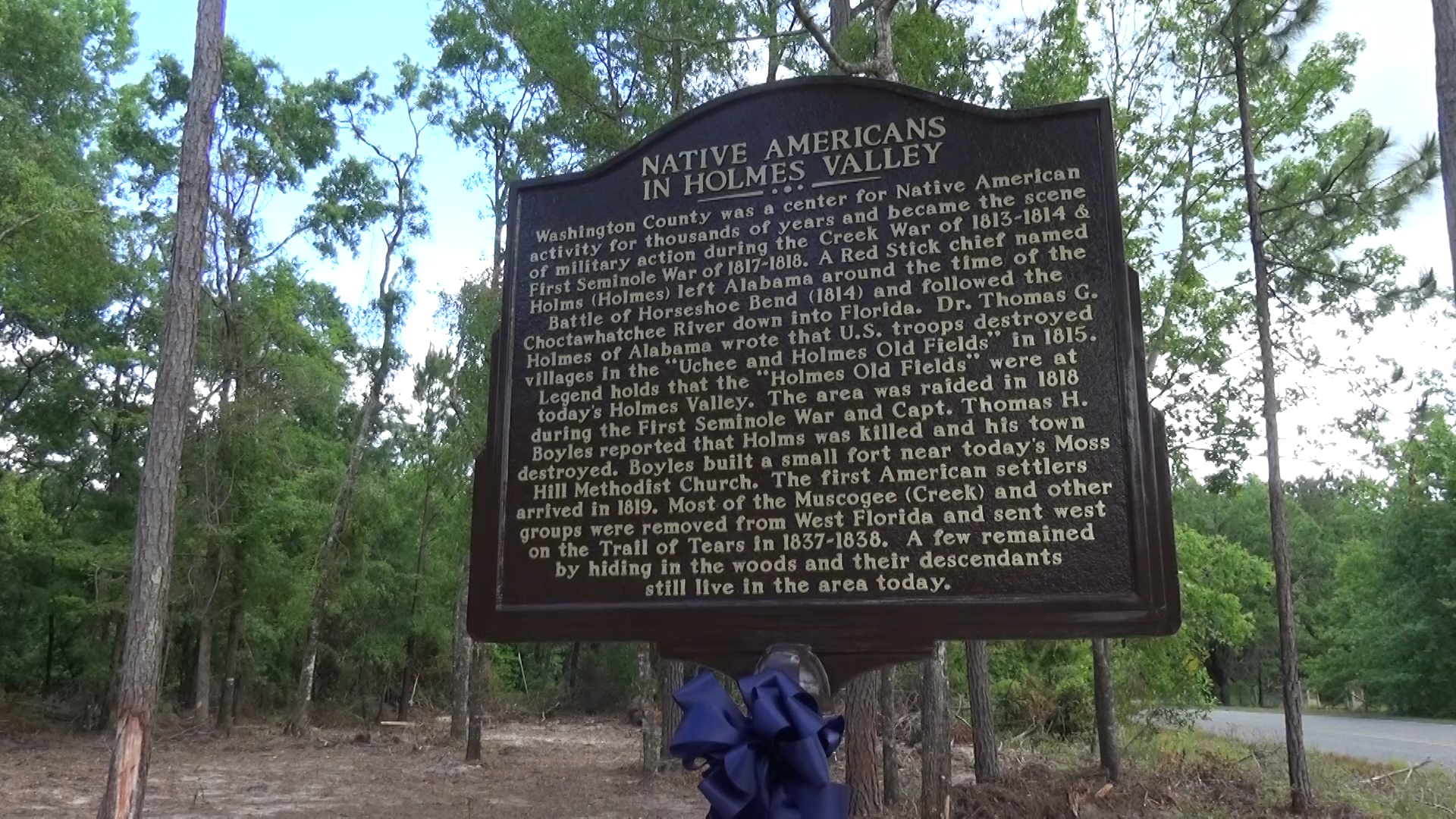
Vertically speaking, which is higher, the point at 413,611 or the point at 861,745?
the point at 413,611

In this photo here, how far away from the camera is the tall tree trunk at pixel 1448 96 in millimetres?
6348

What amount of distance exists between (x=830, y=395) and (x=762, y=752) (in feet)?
5.05

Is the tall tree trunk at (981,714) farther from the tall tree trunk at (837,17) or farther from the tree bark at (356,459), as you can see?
the tree bark at (356,459)

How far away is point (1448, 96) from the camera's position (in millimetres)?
6418

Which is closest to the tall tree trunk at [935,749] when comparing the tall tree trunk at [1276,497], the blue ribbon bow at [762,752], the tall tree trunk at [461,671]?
the tall tree trunk at [1276,497]

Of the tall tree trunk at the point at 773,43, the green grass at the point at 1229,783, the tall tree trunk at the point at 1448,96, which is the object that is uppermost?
the tall tree trunk at the point at 773,43

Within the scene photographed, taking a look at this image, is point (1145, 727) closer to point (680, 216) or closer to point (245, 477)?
point (680, 216)

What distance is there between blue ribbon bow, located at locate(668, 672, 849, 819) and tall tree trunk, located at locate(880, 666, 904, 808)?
995cm

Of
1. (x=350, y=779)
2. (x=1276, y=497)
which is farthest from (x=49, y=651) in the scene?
(x=1276, y=497)

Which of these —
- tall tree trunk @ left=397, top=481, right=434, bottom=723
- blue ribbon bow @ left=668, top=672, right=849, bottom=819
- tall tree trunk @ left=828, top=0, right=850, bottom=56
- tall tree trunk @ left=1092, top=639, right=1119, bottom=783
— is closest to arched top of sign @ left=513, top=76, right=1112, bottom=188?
blue ribbon bow @ left=668, top=672, right=849, bottom=819

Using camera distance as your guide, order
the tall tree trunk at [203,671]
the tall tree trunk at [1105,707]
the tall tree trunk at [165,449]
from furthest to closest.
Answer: the tall tree trunk at [203,671] → the tall tree trunk at [1105,707] → the tall tree trunk at [165,449]

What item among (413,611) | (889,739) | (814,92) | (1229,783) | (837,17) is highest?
(837,17)

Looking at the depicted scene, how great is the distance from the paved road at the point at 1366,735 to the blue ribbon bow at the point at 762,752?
1610cm

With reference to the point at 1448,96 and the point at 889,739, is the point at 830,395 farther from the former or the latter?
the point at 889,739
